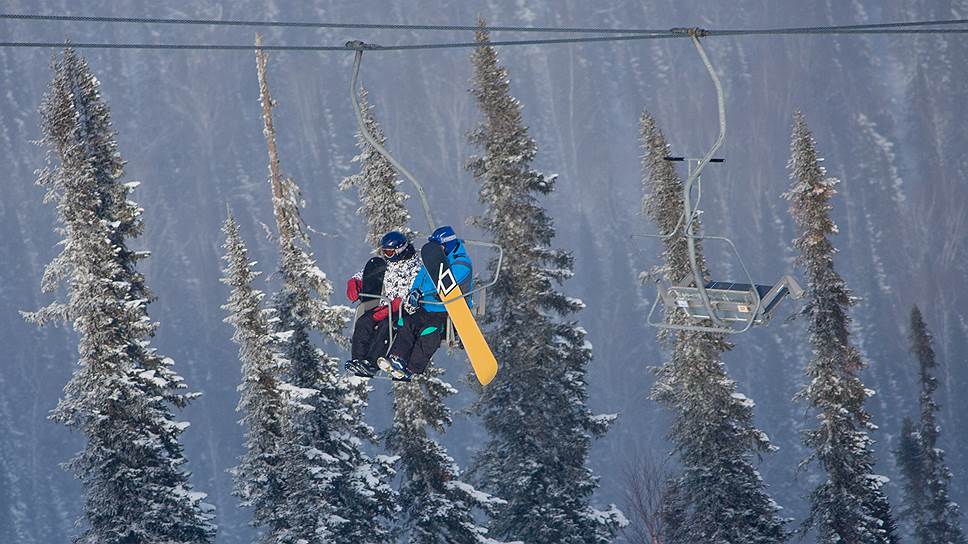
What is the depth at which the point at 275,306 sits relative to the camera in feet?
94.4

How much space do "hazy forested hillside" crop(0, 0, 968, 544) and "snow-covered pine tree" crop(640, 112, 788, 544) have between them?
90037 millimetres

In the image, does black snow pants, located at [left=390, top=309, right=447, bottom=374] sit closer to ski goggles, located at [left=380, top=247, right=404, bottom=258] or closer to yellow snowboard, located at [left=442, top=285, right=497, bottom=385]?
yellow snowboard, located at [left=442, top=285, right=497, bottom=385]

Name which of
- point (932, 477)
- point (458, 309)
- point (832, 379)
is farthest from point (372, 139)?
point (932, 477)

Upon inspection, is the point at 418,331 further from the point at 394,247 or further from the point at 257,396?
the point at 257,396

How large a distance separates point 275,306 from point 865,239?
13227 centimetres

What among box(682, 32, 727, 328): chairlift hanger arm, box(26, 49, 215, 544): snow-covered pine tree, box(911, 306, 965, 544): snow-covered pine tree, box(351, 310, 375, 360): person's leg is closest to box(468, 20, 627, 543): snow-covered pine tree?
box(26, 49, 215, 544): snow-covered pine tree

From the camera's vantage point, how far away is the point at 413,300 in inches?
722

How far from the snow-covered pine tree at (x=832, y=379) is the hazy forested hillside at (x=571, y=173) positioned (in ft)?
289

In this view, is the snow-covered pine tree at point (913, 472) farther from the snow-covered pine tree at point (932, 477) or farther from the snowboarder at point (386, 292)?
the snowboarder at point (386, 292)

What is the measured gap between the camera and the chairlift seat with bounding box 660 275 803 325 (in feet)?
57.6

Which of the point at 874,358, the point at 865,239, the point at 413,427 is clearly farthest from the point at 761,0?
the point at 413,427

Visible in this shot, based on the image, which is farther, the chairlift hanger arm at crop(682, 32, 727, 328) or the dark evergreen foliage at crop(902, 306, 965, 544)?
the dark evergreen foliage at crop(902, 306, 965, 544)

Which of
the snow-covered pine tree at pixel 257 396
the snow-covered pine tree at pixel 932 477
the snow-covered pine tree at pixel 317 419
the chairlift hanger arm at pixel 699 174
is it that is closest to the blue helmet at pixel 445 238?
the chairlift hanger arm at pixel 699 174

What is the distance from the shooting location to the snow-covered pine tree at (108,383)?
26.1 metres
